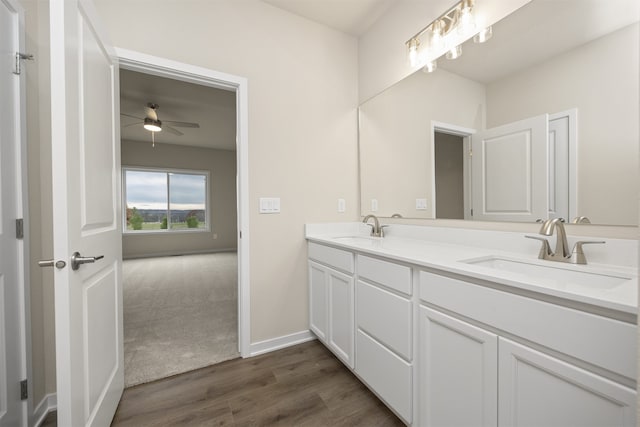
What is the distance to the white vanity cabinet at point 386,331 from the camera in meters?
1.17

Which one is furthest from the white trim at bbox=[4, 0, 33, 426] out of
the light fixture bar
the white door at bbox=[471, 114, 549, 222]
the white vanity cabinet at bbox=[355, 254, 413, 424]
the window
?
the window

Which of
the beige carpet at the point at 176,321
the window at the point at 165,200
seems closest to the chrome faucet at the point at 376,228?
the beige carpet at the point at 176,321

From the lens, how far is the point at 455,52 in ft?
5.17

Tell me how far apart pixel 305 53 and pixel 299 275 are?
6.13 feet

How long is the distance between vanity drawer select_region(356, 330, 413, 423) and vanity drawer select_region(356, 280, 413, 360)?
5 cm

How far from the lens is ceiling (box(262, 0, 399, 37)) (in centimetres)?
197

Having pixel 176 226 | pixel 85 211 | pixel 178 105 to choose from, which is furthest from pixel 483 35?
pixel 176 226

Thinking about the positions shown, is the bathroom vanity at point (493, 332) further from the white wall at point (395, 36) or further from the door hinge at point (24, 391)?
the door hinge at point (24, 391)

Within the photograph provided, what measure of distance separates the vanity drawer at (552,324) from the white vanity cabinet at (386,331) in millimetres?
233

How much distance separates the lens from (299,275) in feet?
6.98

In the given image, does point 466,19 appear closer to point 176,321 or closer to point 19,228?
point 19,228

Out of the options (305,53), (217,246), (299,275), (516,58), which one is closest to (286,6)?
(305,53)

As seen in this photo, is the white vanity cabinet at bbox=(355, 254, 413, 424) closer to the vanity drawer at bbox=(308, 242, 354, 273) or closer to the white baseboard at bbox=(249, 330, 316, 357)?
the vanity drawer at bbox=(308, 242, 354, 273)

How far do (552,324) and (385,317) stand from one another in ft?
2.27
